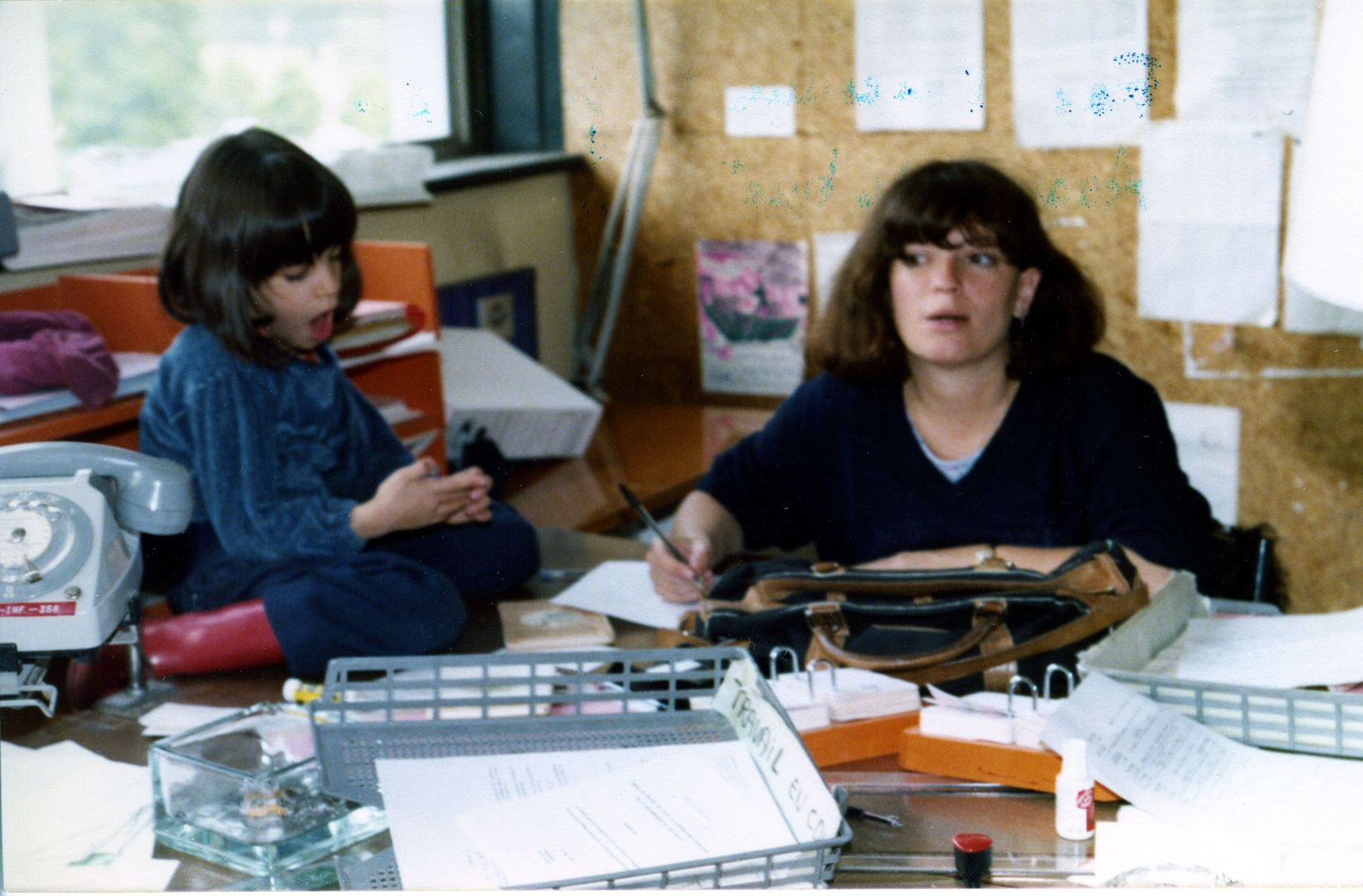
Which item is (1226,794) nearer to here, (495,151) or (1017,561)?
(1017,561)

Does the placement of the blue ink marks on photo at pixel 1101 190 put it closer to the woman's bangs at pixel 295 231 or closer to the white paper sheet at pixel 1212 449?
the white paper sheet at pixel 1212 449

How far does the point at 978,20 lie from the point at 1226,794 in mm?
1156

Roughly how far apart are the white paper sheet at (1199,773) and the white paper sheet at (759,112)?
3.99ft

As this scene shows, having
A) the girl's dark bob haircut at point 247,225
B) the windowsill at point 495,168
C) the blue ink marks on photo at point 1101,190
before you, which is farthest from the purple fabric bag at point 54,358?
the blue ink marks on photo at point 1101,190

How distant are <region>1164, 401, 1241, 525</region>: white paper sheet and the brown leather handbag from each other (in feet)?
3.04

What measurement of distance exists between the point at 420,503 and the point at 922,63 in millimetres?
868

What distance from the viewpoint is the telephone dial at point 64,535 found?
87cm

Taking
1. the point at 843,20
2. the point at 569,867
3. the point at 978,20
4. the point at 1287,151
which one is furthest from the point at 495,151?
the point at 569,867

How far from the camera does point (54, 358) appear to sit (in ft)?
4.67

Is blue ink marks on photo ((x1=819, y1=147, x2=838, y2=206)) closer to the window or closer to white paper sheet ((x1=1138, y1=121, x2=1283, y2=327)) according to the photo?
white paper sheet ((x1=1138, y1=121, x2=1283, y2=327))

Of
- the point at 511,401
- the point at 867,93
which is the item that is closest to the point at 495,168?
the point at 511,401

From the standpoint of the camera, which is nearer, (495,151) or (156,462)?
(156,462)

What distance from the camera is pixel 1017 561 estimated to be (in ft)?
4.93

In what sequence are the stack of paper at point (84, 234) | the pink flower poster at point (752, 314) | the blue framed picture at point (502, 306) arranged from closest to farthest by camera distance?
the stack of paper at point (84, 234)
the pink flower poster at point (752, 314)
the blue framed picture at point (502, 306)
